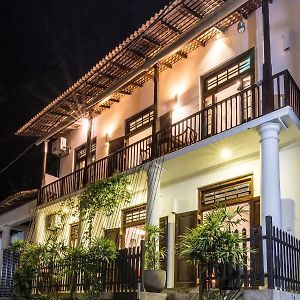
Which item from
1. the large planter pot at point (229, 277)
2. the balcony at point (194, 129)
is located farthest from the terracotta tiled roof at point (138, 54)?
the large planter pot at point (229, 277)

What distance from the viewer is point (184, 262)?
41.8 feet

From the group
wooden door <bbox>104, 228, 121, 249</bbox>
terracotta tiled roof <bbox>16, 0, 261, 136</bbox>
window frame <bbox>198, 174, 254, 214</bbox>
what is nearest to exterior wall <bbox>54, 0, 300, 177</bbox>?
terracotta tiled roof <bbox>16, 0, 261, 136</bbox>

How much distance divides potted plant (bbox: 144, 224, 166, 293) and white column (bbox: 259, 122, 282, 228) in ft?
8.75

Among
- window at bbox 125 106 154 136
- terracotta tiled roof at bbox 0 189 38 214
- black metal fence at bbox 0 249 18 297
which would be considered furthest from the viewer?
terracotta tiled roof at bbox 0 189 38 214

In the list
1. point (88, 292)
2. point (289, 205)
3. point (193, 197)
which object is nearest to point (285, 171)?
point (289, 205)

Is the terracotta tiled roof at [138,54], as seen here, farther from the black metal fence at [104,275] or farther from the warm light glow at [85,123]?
the black metal fence at [104,275]

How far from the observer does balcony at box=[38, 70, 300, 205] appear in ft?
36.4

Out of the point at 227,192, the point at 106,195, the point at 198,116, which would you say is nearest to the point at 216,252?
the point at 227,192

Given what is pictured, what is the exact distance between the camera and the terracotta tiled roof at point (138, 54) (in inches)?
505

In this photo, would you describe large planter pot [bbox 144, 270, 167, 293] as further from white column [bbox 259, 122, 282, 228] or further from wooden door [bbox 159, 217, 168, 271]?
white column [bbox 259, 122, 282, 228]

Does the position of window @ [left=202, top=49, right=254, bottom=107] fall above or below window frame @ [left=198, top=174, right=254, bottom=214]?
above

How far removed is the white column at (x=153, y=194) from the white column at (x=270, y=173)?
3.56m

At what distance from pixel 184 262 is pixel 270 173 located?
3.83 metres

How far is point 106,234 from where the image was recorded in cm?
1611
